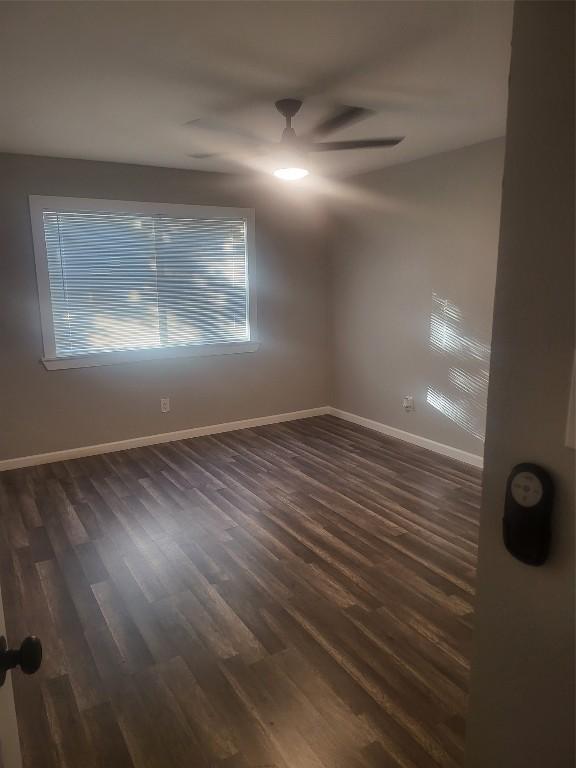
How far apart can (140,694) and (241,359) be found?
349 centimetres

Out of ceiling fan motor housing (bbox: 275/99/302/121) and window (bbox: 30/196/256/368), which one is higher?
ceiling fan motor housing (bbox: 275/99/302/121)

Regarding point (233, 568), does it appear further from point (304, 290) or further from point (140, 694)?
point (304, 290)

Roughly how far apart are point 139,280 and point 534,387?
4.14 meters

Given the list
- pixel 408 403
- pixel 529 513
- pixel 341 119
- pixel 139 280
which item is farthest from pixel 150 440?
pixel 529 513

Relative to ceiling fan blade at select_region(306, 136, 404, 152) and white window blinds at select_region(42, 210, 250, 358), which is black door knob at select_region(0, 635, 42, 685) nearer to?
ceiling fan blade at select_region(306, 136, 404, 152)

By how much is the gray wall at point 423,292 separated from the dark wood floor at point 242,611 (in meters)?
0.75

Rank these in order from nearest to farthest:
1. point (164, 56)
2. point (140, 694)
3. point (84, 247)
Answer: point (140, 694) → point (164, 56) → point (84, 247)

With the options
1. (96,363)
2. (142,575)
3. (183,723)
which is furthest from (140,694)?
(96,363)

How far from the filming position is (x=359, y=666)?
204cm

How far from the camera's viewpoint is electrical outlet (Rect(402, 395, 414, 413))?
15.4 feet

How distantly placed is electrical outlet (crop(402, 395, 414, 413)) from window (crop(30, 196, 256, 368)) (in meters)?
1.58

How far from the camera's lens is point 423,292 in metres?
4.41

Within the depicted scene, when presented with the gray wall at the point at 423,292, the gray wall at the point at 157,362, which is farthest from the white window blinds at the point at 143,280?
the gray wall at the point at 423,292

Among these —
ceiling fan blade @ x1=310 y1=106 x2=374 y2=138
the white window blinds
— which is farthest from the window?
ceiling fan blade @ x1=310 y1=106 x2=374 y2=138
